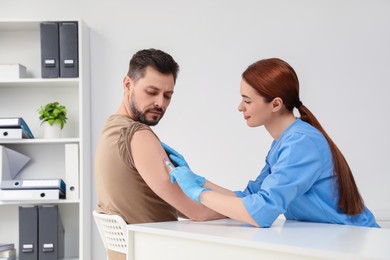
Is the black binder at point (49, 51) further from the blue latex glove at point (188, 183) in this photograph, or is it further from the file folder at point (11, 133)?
the blue latex glove at point (188, 183)

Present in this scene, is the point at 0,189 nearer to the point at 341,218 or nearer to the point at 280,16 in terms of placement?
the point at 280,16

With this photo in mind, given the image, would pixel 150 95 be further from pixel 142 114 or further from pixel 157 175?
pixel 157 175

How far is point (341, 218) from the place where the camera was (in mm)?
1905

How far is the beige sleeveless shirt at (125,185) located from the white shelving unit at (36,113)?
188cm

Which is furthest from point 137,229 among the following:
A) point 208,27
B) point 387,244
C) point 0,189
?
point 208,27

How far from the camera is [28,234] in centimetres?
363

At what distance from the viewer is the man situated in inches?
72.5

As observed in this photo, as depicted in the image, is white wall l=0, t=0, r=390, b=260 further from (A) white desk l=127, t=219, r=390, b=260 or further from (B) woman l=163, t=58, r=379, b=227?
(A) white desk l=127, t=219, r=390, b=260

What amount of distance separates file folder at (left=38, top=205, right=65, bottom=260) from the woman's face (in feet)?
6.48

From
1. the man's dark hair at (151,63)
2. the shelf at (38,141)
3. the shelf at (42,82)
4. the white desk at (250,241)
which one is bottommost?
the white desk at (250,241)

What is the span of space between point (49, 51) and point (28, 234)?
1.09 m

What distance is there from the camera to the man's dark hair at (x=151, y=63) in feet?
6.73

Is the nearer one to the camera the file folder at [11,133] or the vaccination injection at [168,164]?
the vaccination injection at [168,164]

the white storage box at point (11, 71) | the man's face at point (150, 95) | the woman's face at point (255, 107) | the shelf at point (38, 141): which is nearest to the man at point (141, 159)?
the man's face at point (150, 95)
